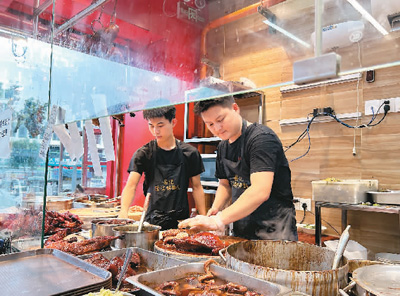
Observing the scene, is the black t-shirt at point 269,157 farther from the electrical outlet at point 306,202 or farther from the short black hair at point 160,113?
the electrical outlet at point 306,202

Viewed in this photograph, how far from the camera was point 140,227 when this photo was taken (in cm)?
192

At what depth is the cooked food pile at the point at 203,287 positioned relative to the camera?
3.52 feet

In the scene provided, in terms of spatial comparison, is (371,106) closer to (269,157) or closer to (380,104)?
(380,104)

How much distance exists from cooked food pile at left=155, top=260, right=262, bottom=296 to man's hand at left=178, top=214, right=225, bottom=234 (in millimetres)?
564

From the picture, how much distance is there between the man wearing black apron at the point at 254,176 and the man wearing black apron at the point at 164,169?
70 centimetres

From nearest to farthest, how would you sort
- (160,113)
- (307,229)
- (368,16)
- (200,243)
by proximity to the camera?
(368,16), (200,243), (160,113), (307,229)

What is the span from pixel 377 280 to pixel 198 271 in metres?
0.63

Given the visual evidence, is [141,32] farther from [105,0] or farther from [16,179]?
[16,179]

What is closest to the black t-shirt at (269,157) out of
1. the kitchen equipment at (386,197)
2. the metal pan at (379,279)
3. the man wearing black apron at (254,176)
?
the man wearing black apron at (254,176)

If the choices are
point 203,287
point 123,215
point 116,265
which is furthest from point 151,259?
point 123,215

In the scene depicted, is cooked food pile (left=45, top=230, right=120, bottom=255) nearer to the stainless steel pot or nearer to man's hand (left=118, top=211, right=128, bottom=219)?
the stainless steel pot

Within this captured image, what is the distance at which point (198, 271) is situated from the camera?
128 cm

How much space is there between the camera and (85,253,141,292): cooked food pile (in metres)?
1.27

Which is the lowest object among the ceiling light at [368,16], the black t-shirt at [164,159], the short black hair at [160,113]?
the black t-shirt at [164,159]
